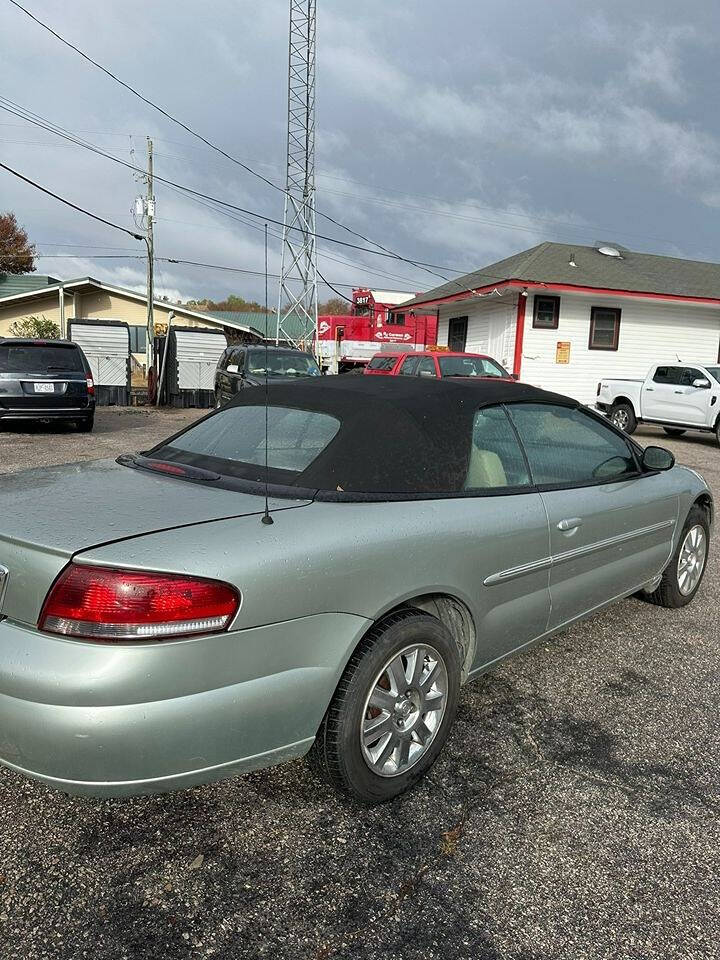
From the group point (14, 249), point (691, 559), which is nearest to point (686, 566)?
point (691, 559)

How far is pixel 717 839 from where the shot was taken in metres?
2.31

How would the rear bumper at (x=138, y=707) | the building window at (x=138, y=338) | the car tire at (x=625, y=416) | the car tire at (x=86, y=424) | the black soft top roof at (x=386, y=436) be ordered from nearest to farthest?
the rear bumper at (x=138, y=707) → the black soft top roof at (x=386, y=436) → the car tire at (x=86, y=424) → the car tire at (x=625, y=416) → the building window at (x=138, y=338)

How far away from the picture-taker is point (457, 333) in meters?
24.6

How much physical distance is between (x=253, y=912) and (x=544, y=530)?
1.84m

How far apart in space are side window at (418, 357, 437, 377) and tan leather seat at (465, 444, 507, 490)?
11279 millimetres

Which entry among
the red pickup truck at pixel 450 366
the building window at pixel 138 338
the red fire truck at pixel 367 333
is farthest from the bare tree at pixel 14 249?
the red pickup truck at pixel 450 366

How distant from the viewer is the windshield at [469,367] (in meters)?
14.1

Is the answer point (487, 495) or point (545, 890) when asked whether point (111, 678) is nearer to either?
point (545, 890)

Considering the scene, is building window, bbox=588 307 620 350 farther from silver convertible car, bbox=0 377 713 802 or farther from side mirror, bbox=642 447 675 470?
silver convertible car, bbox=0 377 713 802

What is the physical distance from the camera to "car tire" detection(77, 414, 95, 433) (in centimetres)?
1257

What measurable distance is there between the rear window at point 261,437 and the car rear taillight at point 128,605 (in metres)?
0.77

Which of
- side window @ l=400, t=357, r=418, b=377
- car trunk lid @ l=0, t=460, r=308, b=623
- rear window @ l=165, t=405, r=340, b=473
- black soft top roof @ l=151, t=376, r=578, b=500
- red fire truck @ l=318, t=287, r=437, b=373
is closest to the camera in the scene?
car trunk lid @ l=0, t=460, r=308, b=623

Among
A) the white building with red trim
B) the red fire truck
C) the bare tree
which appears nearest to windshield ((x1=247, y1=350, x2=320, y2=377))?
the white building with red trim

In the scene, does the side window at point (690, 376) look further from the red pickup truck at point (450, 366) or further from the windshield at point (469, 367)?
the windshield at point (469, 367)
